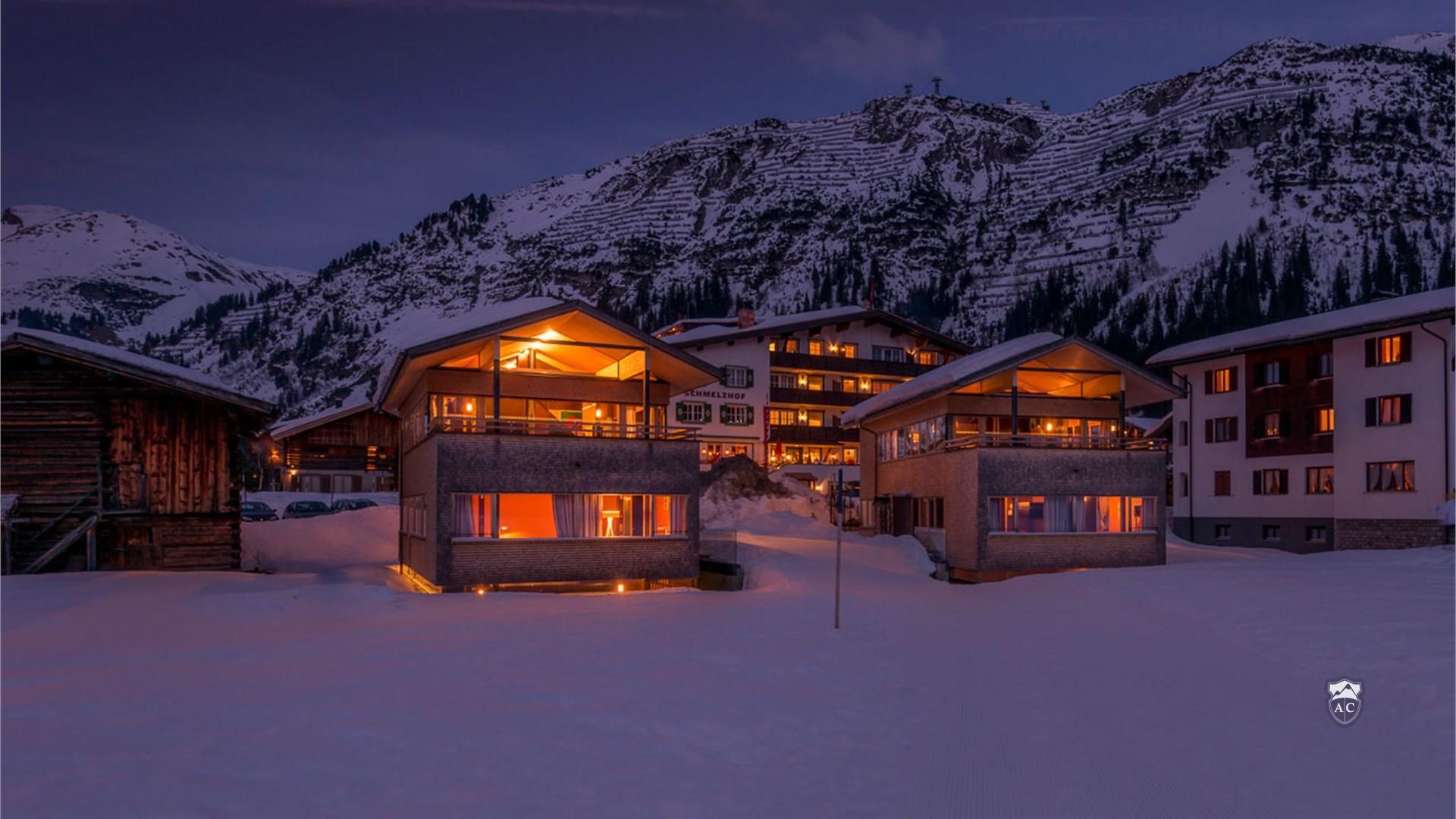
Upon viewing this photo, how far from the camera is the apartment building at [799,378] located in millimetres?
71562

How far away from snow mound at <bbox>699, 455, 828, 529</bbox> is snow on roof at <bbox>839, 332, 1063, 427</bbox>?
37.2 ft

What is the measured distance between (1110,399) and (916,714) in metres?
28.3

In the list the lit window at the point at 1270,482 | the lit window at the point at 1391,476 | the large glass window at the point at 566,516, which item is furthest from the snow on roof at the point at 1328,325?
the large glass window at the point at 566,516

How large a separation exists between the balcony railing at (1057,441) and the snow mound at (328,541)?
23.1 meters

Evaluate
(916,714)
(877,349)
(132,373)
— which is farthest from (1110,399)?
(877,349)

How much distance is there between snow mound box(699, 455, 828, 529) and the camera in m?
50.9

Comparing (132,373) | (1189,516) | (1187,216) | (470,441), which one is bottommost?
(1189,516)

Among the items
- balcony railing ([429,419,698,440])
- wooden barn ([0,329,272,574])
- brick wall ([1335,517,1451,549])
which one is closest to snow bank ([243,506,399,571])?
wooden barn ([0,329,272,574])

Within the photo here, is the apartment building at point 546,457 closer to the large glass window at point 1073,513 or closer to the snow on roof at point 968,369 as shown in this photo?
the snow on roof at point 968,369

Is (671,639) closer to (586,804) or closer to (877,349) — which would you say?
(586,804)

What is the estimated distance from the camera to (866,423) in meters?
46.3

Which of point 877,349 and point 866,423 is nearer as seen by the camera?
point 866,423

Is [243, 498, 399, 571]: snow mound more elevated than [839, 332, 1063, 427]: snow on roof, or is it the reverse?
[839, 332, 1063, 427]: snow on roof

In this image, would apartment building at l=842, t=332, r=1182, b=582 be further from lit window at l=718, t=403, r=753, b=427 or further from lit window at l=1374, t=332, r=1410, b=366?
lit window at l=718, t=403, r=753, b=427
